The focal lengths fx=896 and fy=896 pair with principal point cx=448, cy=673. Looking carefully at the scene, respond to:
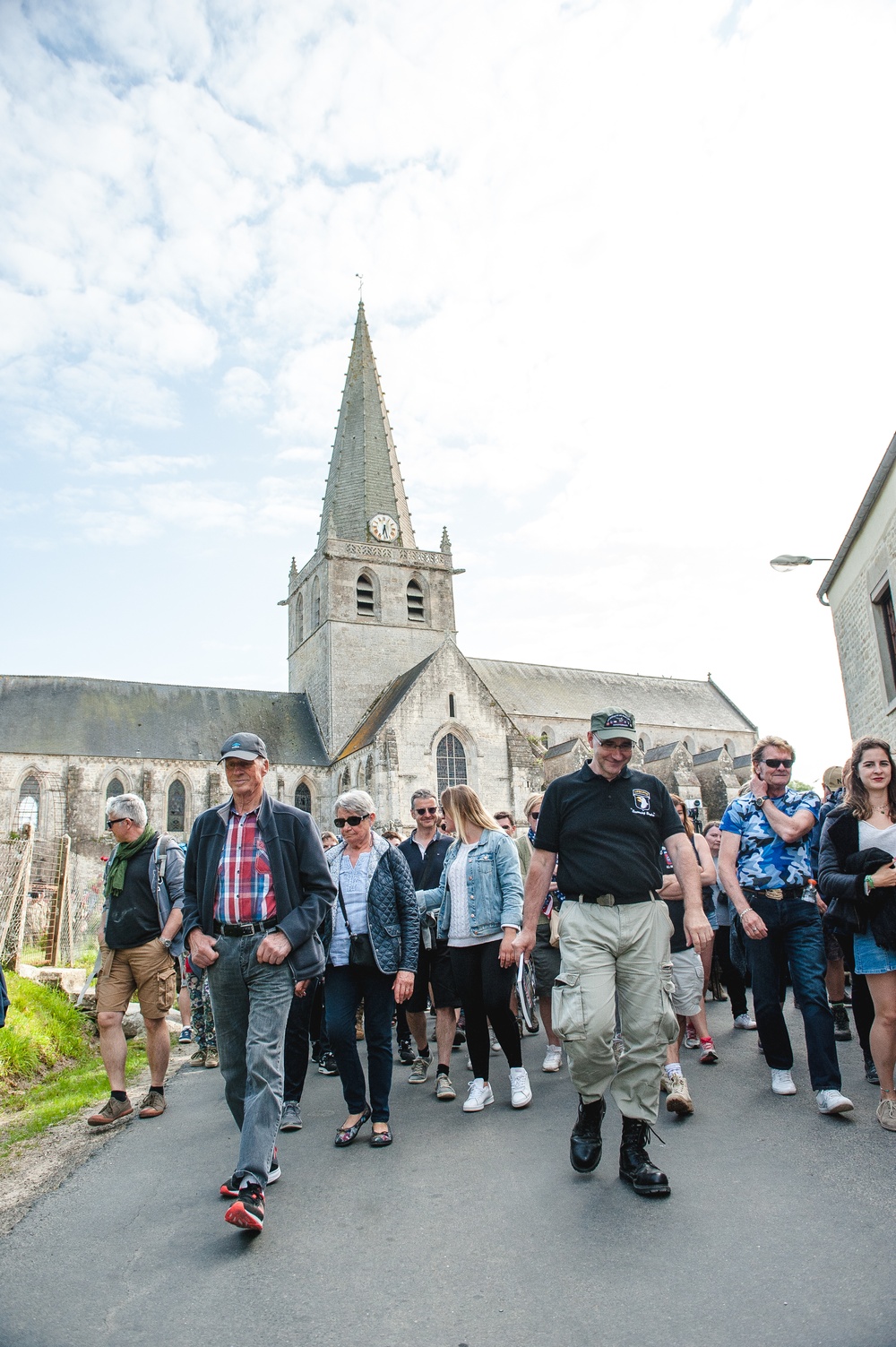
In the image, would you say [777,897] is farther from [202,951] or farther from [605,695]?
[605,695]

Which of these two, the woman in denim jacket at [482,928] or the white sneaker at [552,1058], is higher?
the woman in denim jacket at [482,928]

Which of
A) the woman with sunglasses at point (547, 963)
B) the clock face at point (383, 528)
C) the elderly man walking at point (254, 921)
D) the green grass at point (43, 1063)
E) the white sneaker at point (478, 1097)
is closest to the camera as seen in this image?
the elderly man walking at point (254, 921)

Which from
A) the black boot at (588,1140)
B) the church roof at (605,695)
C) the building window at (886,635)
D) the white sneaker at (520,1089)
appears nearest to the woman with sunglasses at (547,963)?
the white sneaker at (520,1089)

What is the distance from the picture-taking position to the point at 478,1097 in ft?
18.5

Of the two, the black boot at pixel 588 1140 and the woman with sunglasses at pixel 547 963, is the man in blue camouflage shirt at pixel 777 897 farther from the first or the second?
the woman with sunglasses at pixel 547 963

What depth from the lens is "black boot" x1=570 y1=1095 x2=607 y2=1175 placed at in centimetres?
420

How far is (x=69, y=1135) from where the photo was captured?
5641 mm

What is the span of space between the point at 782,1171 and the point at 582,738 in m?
35.4

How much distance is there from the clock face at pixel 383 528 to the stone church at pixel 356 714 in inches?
2.2

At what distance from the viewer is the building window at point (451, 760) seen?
3066cm

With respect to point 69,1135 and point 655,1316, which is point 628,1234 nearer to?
point 655,1316

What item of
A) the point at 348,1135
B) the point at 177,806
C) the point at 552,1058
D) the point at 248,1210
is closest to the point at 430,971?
the point at 552,1058

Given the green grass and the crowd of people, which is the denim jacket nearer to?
the crowd of people

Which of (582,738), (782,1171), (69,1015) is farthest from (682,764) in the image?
(782,1171)
